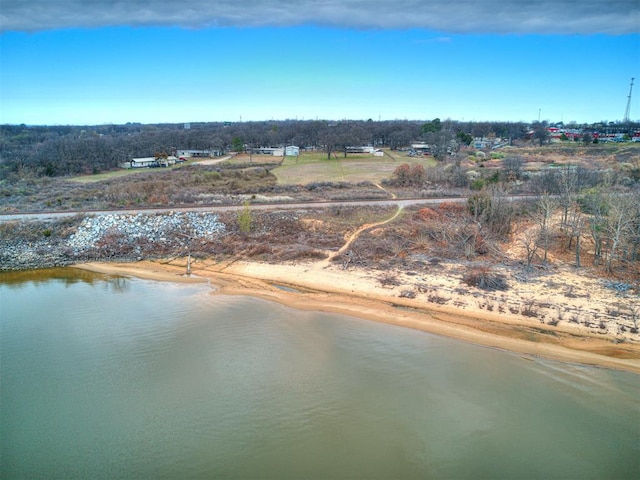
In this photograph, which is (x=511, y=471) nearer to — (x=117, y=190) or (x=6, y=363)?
(x=6, y=363)

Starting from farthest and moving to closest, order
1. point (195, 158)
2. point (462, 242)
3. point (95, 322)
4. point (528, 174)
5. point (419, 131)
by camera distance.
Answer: point (419, 131)
point (195, 158)
point (528, 174)
point (462, 242)
point (95, 322)

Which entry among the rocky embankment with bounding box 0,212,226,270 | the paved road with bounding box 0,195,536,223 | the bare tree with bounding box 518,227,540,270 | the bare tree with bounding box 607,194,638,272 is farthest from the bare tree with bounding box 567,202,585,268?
the rocky embankment with bounding box 0,212,226,270

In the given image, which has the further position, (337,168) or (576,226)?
(337,168)

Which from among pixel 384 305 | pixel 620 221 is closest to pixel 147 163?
pixel 384 305

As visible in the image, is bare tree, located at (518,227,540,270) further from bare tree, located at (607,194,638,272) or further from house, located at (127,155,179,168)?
house, located at (127,155,179,168)

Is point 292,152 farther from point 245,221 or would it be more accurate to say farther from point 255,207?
point 245,221

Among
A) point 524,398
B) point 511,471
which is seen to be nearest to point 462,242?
point 524,398

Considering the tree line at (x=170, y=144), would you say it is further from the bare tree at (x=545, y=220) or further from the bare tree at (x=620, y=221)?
the bare tree at (x=620, y=221)
